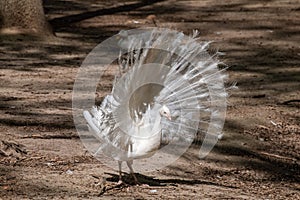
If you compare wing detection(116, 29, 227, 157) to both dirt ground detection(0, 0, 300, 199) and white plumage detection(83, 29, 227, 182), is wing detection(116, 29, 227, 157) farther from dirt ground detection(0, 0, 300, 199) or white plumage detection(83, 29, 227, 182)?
dirt ground detection(0, 0, 300, 199)

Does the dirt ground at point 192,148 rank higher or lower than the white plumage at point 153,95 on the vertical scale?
lower

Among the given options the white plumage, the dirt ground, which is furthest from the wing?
the dirt ground

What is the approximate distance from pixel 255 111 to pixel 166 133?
11.6 feet

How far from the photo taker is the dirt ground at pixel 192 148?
18.9 feet

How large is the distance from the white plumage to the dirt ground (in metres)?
0.52

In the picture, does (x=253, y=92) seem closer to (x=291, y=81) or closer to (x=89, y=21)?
(x=291, y=81)

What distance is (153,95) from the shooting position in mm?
4977

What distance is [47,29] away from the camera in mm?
12023

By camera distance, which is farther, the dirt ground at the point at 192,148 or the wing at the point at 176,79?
the dirt ground at the point at 192,148

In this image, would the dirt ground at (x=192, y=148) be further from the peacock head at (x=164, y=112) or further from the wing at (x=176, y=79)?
the peacock head at (x=164, y=112)

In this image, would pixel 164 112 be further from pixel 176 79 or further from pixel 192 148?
pixel 192 148

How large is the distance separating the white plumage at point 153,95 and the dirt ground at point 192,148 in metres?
0.52

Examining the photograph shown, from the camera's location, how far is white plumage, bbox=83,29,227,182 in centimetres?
484

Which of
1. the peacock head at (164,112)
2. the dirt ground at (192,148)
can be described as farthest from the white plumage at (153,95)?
the dirt ground at (192,148)
